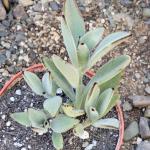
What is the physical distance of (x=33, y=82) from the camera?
1.82 m

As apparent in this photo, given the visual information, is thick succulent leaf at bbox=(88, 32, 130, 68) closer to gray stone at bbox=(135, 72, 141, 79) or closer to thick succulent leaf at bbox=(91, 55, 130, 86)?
thick succulent leaf at bbox=(91, 55, 130, 86)

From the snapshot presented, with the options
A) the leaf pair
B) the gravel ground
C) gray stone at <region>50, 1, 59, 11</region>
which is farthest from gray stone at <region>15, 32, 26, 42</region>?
the leaf pair

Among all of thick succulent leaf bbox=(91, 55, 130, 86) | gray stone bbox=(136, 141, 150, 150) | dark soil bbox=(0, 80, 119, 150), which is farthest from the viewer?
gray stone bbox=(136, 141, 150, 150)

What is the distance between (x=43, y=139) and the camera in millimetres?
1963

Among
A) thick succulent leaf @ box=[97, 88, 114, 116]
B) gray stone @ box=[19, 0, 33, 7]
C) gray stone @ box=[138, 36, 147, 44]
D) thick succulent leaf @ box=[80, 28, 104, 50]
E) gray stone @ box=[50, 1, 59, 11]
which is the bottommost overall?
gray stone @ box=[138, 36, 147, 44]

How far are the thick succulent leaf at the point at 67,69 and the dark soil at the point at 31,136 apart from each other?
41 centimetres

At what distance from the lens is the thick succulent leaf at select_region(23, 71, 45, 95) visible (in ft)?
5.94

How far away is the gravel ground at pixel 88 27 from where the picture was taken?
2.25m

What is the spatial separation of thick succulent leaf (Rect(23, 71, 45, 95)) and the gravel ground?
38 cm

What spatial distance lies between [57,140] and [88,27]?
0.74m

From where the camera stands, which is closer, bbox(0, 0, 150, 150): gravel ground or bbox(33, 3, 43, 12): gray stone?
bbox(0, 0, 150, 150): gravel ground

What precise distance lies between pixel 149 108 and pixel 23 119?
25.3 inches

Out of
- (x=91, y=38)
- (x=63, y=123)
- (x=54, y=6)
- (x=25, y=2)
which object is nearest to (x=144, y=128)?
(x=63, y=123)

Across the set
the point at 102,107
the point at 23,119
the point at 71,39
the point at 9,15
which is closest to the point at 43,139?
the point at 23,119
